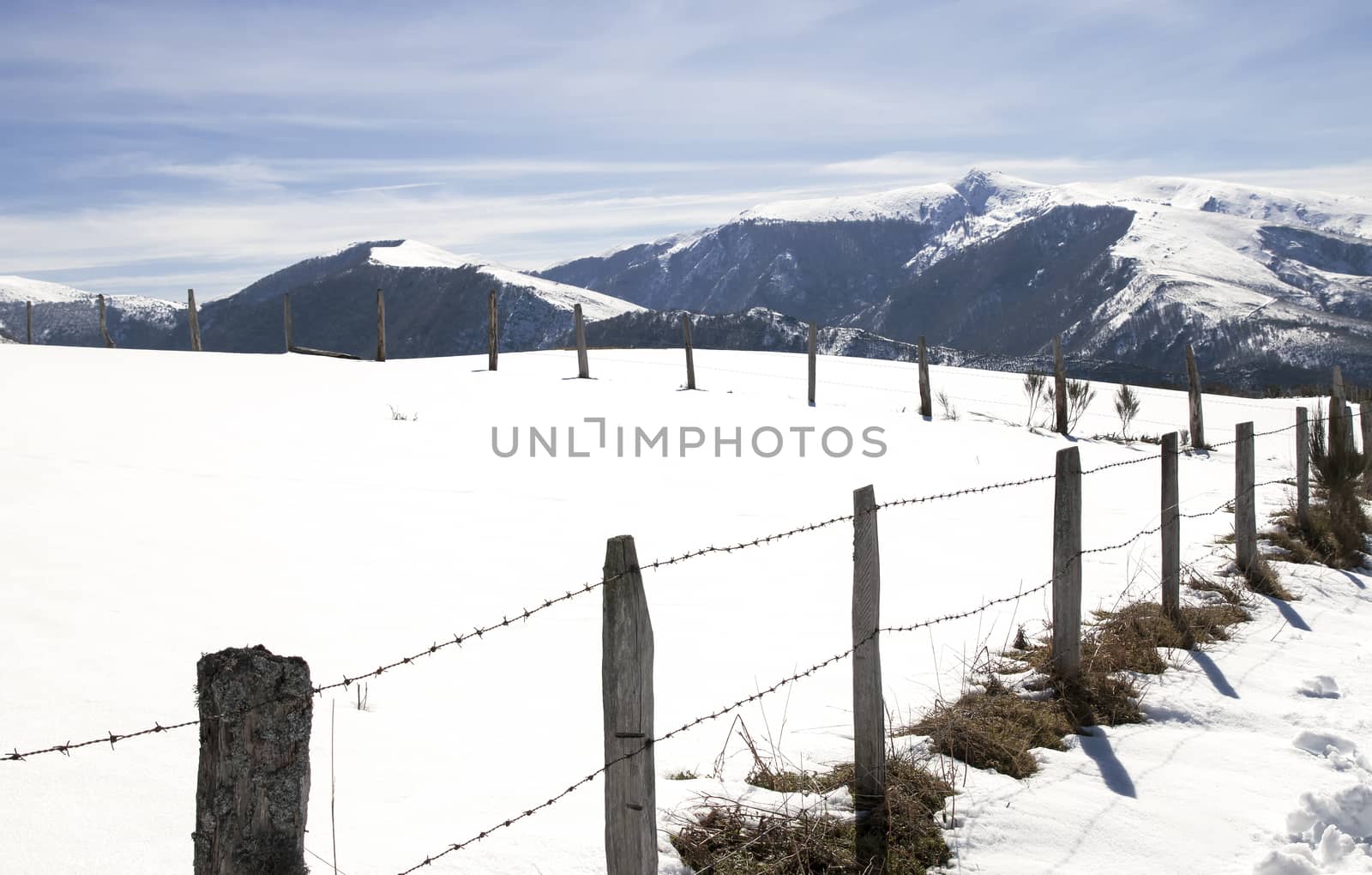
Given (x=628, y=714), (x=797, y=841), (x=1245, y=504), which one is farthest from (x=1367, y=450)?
(x=628, y=714)

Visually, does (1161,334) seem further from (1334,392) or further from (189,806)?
(189,806)

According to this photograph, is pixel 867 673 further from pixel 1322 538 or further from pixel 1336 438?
pixel 1336 438

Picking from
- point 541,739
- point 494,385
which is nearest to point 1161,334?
point 494,385

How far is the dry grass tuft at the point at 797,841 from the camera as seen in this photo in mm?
3285

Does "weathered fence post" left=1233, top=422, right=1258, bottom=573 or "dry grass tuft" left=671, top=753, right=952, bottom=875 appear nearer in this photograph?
"dry grass tuft" left=671, top=753, right=952, bottom=875

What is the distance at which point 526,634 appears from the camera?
238 inches

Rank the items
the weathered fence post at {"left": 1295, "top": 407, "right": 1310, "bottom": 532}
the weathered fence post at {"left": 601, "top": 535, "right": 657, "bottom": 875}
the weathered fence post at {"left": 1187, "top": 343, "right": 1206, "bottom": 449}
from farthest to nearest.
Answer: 1. the weathered fence post at {"left": 1187, "top": 343, "right": 1206, "bottom": 449}
2. the weathered fence post at {"left": 1295, "top": 407, "right": 1310, "bottom": 532}
3. the weathered fence post at {"left": 601, "top": 535, "right": 657, "bottom": 875}

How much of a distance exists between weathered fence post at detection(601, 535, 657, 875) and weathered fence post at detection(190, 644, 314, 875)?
82 centimetres

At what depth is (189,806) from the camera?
11.8 ft

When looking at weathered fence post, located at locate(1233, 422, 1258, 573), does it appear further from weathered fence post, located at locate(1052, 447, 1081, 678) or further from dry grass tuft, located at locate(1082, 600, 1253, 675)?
weathered fence post, located at locate(1052, 447, 1081, 678)

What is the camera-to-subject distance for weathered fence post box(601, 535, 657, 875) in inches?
101

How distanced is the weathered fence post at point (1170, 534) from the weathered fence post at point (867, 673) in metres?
3.30

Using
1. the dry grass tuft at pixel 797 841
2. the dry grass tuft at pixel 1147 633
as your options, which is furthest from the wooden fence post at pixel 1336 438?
the dry grass tuft at pixel 797 841

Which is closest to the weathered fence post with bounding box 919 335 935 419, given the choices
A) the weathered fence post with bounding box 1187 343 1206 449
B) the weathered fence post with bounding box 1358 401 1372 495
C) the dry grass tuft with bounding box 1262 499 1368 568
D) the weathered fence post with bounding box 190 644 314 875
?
the weathered fence post with bounding box 1187 343 1206 449
